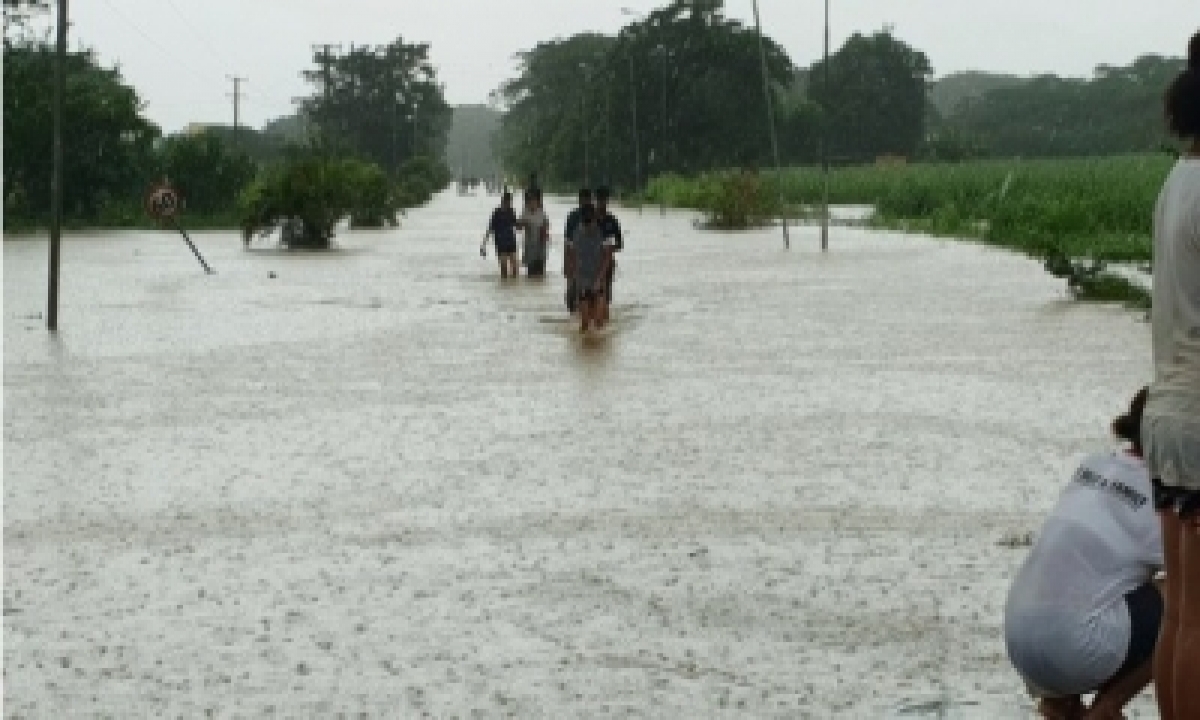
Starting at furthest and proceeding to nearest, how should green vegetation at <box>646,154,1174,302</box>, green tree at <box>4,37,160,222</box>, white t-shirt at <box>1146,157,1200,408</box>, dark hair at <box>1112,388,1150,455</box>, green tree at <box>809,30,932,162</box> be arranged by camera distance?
1. green tree at <box>809,30,932,162</box>
2. green tree at <box>4,37,160,222</box>
3. green vegetation at <box>646,154,1174,302</box>
4. dark hair at <box>1112,388,1150,455</box>
5. white t-shirt at <box>1146,157,1200,408</box>

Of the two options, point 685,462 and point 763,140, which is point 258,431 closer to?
point 685,462

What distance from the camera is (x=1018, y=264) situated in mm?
27312

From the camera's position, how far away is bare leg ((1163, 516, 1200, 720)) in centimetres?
362

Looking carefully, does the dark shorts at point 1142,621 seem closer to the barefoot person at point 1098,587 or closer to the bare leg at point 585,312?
the barefoot person at point 1098,587

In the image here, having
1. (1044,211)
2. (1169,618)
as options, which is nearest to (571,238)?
(1169,618)

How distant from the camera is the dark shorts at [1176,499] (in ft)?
11.5

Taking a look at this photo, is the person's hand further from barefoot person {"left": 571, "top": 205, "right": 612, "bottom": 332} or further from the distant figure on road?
the distant figure on road

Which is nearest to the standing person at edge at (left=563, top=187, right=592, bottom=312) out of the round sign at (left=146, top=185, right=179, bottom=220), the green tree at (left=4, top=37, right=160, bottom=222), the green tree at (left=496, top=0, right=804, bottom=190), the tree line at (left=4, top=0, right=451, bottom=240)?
the round sign at (left=146, top=185, right=179, bottom=220)

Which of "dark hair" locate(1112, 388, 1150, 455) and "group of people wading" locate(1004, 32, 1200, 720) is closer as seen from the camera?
"group of people wading" locate(1004, 32, 1200, 720)

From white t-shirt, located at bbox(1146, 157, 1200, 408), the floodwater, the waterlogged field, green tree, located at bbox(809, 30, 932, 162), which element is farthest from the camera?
green tree, located at bbox(809, 30, 932, 162)

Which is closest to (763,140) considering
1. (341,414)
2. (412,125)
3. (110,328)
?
(412,125)

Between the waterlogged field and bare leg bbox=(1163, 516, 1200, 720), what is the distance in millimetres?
17119

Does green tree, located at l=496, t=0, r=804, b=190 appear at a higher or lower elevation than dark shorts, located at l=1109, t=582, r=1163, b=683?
higher

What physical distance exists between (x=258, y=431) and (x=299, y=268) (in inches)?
756
